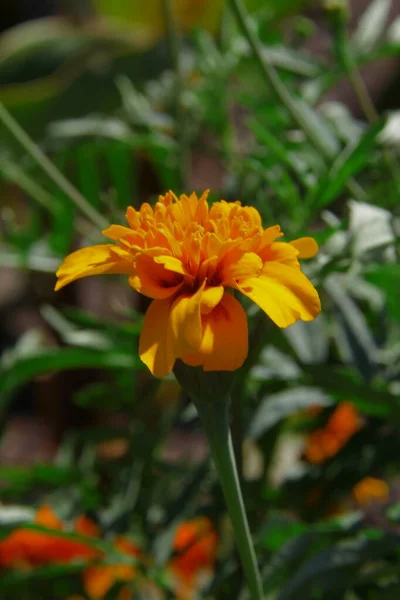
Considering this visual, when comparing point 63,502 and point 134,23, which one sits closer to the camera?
point 63,502

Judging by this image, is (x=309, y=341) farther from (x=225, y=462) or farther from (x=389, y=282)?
(x=225, y=462)

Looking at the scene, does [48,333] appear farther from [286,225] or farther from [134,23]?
[134,23]

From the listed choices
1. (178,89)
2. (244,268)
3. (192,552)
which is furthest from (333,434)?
(244,268)

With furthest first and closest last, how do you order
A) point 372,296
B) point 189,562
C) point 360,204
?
point 189,562, point 372,296, point 360,204

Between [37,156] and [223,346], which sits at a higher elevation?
[37,156]

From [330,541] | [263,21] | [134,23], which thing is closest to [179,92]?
[263,21]

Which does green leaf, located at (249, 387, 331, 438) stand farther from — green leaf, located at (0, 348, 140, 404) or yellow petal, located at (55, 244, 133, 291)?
yellow petal, located at (55, 244, 133, 291)

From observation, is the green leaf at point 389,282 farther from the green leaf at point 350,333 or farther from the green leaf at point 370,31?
the green leaf at point 370,31
